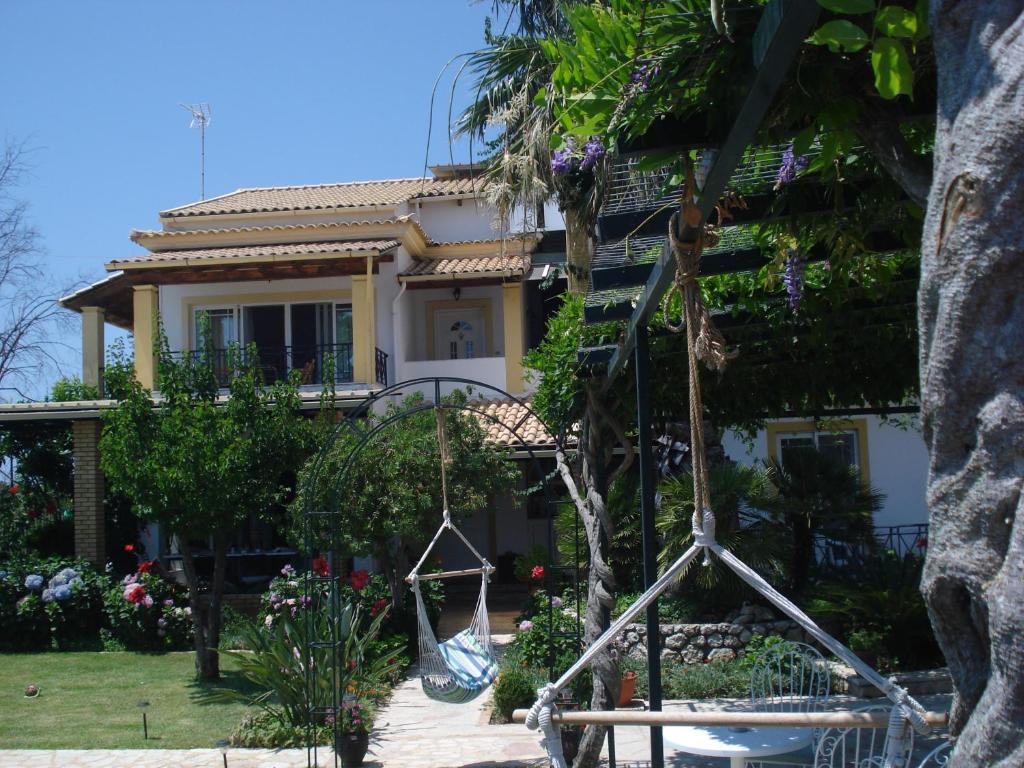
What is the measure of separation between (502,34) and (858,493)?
292 inches

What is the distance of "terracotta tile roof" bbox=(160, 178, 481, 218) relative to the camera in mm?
19156

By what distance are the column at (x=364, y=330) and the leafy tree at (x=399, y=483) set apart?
3466 mm

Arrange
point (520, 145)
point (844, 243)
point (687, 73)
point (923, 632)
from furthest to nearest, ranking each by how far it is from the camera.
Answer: point (520, 145) → point (923, 632) → point (844, 243) → point (687, 73)

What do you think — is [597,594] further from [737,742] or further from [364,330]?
[364,330]

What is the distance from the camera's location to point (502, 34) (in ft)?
43.9

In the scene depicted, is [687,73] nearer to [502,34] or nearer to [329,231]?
[502,34]

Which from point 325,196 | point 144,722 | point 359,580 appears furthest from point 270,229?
point 144,722

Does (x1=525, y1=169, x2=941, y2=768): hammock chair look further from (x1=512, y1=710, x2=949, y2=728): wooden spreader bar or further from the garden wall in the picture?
the garden wall

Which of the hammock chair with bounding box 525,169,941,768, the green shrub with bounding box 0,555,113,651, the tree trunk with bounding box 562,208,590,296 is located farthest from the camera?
the green shrub with bounding box 0,555,113,651

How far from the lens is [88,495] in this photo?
16.5 meters

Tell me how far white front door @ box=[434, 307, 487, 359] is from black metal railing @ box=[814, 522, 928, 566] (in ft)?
27.1

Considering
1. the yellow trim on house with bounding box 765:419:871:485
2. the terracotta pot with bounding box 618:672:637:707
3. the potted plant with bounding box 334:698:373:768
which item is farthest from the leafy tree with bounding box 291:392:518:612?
the yellow trim on house with bounding box 765:419:871:485

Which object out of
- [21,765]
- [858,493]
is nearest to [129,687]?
[21,765]

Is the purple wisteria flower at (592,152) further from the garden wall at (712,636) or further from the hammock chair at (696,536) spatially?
the garden wall at (712,636)
